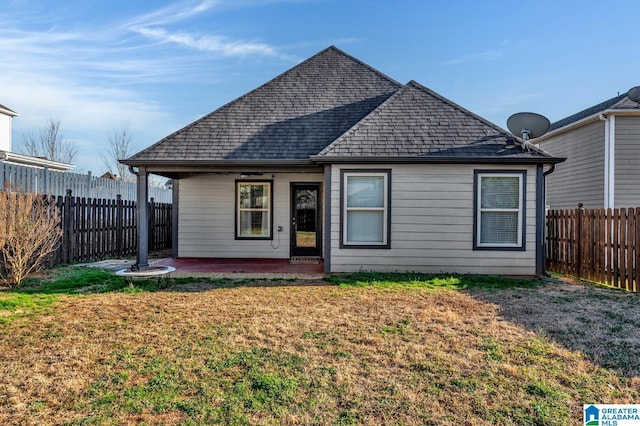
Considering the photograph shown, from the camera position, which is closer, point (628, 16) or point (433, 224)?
point (433, 224)

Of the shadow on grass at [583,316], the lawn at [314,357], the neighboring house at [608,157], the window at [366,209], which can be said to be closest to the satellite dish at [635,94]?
the neighboring house at [608,157]

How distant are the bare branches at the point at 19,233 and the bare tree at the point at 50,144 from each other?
28894mm

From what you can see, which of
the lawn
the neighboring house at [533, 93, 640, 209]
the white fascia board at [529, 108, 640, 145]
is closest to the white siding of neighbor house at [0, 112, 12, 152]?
the lawn

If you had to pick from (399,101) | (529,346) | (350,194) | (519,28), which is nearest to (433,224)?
(350,194)

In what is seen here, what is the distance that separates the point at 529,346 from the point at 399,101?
7.37 m

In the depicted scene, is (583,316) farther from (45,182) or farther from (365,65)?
(45,182)

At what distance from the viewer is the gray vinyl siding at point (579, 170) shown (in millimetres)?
12062

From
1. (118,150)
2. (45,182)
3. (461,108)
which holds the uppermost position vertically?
(118,150)

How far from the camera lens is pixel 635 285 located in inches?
Answer: 288

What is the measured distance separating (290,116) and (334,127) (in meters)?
1.37

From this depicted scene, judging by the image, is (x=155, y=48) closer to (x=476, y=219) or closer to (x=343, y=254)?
(x=343, y=254)

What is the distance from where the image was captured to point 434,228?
8.59 metres

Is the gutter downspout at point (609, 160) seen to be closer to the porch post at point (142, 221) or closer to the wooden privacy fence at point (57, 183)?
the porch post at point (142, 221)

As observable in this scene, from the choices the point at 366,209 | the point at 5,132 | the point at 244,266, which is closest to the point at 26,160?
the point at 5,132
